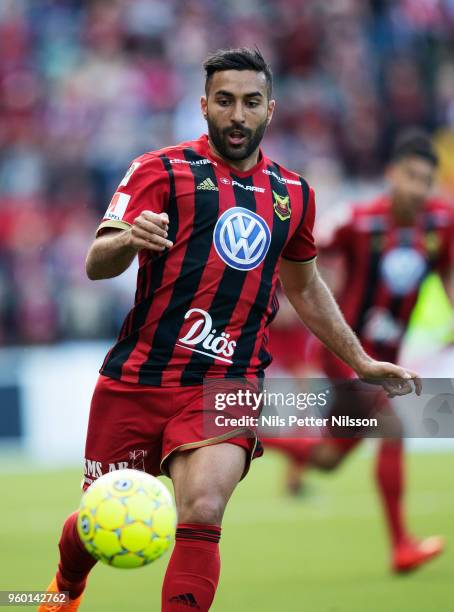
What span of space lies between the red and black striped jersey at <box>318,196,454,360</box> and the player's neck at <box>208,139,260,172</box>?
271cm

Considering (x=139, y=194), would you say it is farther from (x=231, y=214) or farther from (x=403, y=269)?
(x=403, y=269)

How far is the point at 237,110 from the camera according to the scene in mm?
4500

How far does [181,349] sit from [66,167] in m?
10.4

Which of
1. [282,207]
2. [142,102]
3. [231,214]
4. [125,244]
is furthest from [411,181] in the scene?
[142,102]

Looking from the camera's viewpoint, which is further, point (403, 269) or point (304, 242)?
point (403, 269)

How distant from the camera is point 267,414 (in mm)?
4605

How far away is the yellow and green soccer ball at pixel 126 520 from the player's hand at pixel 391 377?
1.04 meters

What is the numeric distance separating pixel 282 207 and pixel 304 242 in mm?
233

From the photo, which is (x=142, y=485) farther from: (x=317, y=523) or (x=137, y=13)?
(x=137, y=13)

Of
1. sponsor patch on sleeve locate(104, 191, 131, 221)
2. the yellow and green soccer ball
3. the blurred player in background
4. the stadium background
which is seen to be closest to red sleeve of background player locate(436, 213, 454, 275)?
the blurred player in background

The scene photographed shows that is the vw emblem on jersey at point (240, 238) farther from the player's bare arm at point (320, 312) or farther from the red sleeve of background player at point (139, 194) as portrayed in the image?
the player's bare arm at point (320, 312)

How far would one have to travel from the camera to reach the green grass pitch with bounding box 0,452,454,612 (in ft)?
20.4

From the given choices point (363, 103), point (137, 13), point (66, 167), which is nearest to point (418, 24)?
point (363, 103)

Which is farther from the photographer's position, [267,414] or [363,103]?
[363,103]
